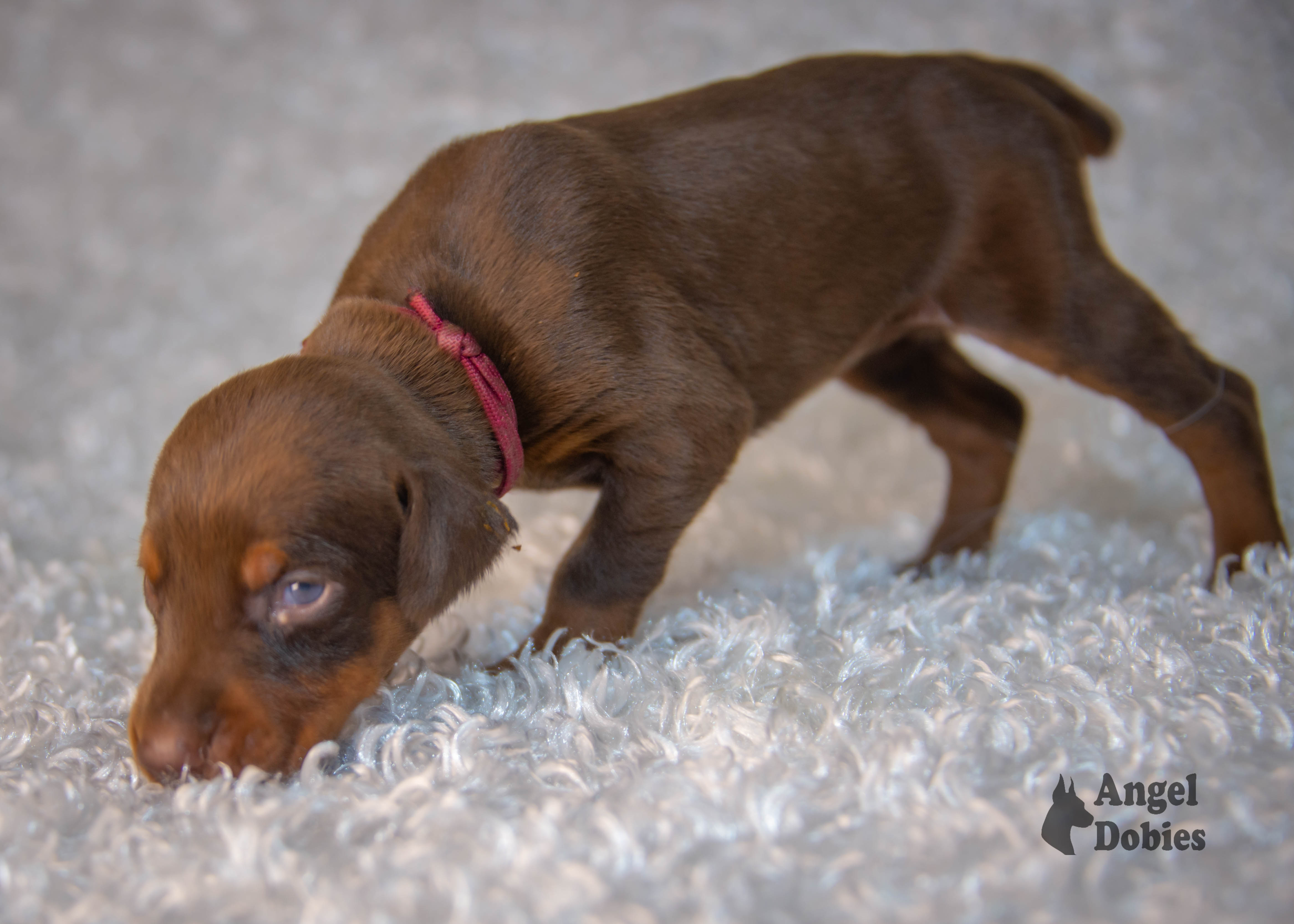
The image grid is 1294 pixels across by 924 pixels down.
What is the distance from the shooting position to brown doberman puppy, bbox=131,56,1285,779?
1.77 metres

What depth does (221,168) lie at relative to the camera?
4809 mm

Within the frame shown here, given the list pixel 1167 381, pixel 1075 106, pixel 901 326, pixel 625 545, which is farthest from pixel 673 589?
pixel 1075 106

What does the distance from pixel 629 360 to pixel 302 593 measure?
2.57ft

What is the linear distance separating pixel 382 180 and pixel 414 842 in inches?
146

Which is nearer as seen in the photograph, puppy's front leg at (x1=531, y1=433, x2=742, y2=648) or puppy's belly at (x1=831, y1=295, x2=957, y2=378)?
puppy's front leg at (x1=531, y1=433, x2=742, y2=648)

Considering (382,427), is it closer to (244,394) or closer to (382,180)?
(244,394)

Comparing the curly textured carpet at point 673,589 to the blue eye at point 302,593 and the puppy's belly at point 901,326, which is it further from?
the puppy's belly at point 901,326

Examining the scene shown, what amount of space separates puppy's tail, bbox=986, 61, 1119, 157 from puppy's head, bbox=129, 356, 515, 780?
2.02 meters

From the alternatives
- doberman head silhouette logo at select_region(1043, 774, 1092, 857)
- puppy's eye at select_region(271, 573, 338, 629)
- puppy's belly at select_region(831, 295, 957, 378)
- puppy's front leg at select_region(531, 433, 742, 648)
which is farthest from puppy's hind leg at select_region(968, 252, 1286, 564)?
puppy's eye at select_region(271, 573, 338, 629)

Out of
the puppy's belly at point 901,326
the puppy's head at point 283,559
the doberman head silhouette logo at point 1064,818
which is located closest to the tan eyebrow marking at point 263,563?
the puppy's head at point 283,559

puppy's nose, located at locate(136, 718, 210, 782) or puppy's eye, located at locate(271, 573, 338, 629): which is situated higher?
puppy's eye, located at locate(271, 573, 338, 629)

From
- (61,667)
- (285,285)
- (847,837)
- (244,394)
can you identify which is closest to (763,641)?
(847,837)

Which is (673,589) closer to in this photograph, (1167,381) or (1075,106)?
(1167,381)

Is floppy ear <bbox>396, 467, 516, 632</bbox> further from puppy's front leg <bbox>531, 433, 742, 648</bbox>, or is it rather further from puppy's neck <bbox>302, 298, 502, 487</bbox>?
puppy's front leg <bbox>531, 433, 742, 648</bbox>
